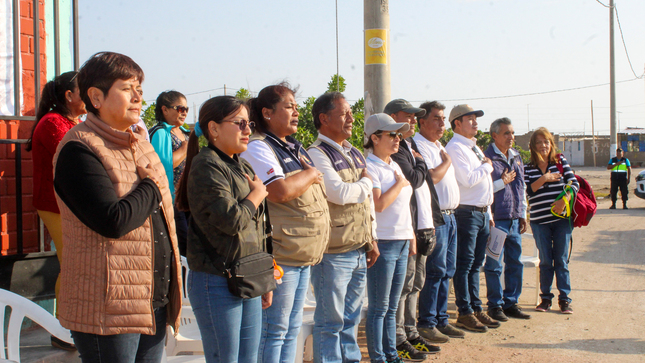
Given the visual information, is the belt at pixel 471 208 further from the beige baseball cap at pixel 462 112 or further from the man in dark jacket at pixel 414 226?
the beige baseball cap at pixel 462 112

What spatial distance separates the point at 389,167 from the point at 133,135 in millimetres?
2399

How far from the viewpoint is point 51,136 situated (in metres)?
3.71

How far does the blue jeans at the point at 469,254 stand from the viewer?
5543mm

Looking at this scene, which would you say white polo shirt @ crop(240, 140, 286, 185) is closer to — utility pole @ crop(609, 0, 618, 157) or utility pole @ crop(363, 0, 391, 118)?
utility pole @ crop(363, 0, 391, 118)

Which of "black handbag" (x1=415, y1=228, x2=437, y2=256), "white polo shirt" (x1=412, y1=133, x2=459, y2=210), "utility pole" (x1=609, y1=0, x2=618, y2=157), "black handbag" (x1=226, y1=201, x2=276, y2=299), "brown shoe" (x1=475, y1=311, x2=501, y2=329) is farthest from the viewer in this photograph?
"utility pole" (x1=609, y1=0, x2=618, y2=157)

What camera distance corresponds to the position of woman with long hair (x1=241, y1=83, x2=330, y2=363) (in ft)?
10.4

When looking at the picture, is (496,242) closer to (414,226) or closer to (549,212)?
(549,212)

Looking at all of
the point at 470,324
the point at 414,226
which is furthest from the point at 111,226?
the point at 470,324

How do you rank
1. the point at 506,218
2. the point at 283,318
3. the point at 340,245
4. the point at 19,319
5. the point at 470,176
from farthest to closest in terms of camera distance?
the point at 506,218 → the point at 470,176 → the point at 340,245 → the point at 283,318 → the point at 19,319

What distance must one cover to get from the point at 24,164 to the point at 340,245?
2.76 meters

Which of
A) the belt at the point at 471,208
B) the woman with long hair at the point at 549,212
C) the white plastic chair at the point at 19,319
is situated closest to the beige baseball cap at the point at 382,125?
the belt at the point at 471,208

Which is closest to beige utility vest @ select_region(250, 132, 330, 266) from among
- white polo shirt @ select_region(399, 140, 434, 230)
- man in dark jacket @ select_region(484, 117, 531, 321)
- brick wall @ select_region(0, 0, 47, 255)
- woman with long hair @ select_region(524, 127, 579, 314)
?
white polo shirt @ select_region(399, 140, 434, 230)

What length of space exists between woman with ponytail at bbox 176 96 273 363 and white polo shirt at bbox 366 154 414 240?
1.56m

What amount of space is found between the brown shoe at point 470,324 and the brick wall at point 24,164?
398 cm
